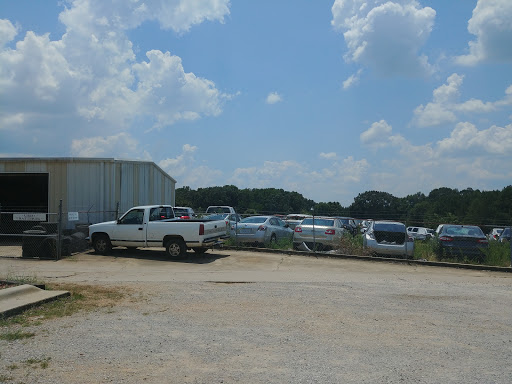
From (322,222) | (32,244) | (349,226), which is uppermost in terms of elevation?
(322,222)

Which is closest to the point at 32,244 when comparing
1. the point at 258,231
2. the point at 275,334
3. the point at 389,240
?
the point at 258,231

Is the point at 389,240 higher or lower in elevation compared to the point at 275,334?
higher

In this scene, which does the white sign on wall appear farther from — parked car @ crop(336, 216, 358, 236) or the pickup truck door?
parked car @ crop(336, 216, 358, 236)

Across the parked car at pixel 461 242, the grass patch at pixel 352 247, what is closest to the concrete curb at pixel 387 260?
the grass patch at pixel 352 247

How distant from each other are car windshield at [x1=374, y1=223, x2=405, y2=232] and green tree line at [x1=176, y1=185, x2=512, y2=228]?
34666 mm

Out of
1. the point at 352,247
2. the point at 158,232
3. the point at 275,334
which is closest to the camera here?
the point at 275,334

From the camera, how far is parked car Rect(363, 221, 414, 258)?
1766 cm

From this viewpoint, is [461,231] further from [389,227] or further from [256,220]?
[256,220]

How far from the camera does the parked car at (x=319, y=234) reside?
62.8ft

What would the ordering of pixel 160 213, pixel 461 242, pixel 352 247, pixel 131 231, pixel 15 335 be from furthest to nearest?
pixel 352 247, pixel 160 213, pixel 131 231, pixel 461 242, pixel 15 335

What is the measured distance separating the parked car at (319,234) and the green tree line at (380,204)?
32980 mm

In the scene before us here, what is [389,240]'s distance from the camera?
711 inches

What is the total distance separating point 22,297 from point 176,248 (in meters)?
8.38

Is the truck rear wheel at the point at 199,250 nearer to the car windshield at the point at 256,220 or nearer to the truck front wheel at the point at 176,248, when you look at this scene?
the truck front wheel at the point at 176,248
